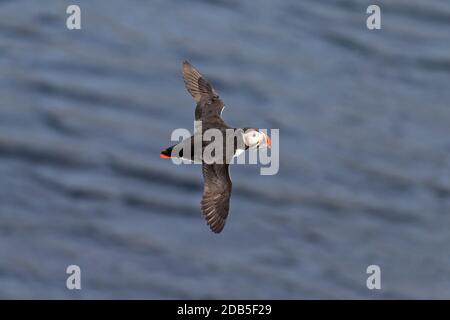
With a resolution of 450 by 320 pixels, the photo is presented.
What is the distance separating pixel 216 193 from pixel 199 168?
17107 millimetres

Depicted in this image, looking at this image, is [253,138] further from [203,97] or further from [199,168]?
[199,168]

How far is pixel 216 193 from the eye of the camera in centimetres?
1681

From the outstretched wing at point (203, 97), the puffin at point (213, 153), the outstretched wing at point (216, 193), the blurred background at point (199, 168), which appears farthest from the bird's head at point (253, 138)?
the blurred background at point (199, 168)

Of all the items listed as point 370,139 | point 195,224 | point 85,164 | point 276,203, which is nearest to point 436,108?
point 370,139

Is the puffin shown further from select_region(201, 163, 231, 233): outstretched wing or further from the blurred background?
the blurred background

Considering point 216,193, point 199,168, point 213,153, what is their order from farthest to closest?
1. point 199,168
2. point 216,193
3. point 213,153

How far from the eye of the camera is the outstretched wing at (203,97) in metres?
17.5

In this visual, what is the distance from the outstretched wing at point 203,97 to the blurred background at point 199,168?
523 inches

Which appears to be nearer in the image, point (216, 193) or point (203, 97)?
point (216, 193)

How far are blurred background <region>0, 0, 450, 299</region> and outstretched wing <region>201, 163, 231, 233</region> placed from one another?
1417 centimetres

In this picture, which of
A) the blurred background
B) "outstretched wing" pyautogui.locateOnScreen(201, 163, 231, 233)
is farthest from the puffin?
the blurred background

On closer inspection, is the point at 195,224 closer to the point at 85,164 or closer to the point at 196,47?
the point at 85,164

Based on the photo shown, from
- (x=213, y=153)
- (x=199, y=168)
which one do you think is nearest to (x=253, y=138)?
(x=213, y=153)
